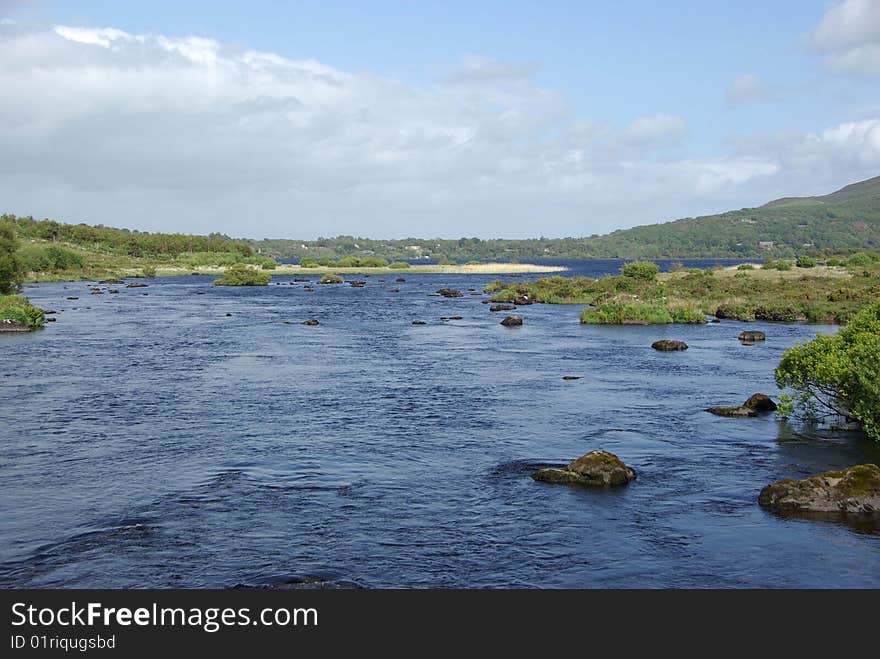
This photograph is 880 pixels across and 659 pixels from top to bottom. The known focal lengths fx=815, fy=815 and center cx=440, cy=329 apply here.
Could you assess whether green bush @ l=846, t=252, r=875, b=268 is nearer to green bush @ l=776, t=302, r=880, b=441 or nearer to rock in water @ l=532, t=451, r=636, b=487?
green bush @ l=776, t=302, r=880, b=441

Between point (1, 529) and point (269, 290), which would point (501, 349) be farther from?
point (269, 290)

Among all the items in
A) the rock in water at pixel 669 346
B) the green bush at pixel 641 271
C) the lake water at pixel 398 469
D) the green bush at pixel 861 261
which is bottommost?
the lake water at pixel 398 469

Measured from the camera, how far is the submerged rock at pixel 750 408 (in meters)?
37.1

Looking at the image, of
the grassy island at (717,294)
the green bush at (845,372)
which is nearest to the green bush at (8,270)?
the grassy island at (717,294)

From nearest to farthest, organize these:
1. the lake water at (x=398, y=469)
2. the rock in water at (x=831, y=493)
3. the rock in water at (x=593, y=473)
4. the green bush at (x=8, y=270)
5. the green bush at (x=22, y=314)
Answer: the lake water at (x=398, y=469)
the rock in water at (x=831, y=493)
the rock in water at (x=593, y=473)
the green bush at (x=22, y=314)
the green bush at (x=8, y=270)

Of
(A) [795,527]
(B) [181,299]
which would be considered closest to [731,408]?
(A) [795,527]

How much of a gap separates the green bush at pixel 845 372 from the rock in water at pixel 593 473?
34.5ft

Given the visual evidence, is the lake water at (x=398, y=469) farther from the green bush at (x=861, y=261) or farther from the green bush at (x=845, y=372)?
the green bush at (x=861, y=261)

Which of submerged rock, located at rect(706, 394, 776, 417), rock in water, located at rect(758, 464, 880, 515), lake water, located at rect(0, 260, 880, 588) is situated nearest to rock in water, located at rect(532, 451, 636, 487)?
lake water, located at rect(0, 260, 880, 588)

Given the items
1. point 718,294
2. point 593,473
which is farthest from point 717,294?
point 593,473

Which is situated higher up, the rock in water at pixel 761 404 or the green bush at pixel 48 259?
the green bush at pixel 48 259

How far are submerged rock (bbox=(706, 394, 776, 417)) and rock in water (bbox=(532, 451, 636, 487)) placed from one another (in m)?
11.8
